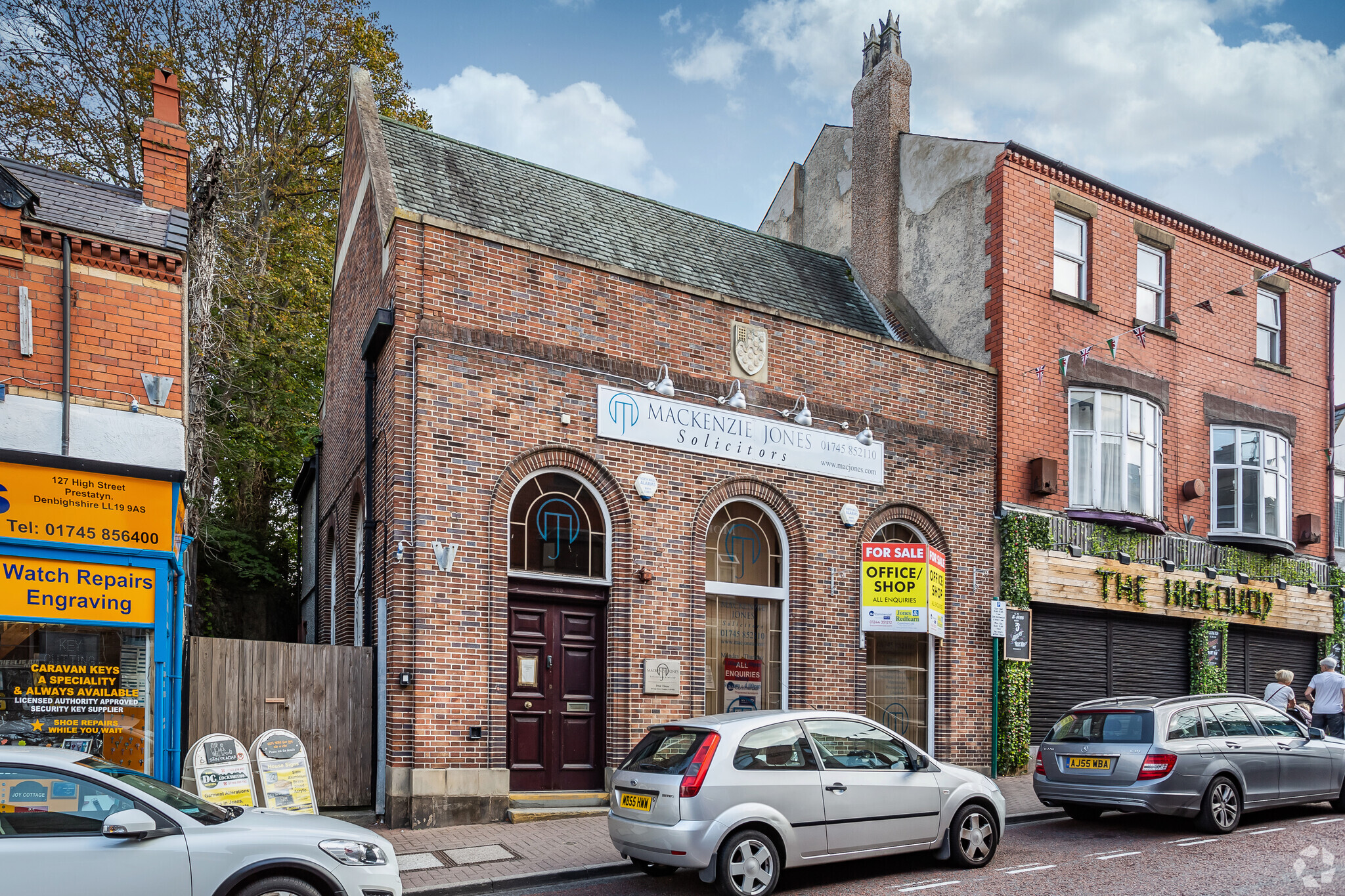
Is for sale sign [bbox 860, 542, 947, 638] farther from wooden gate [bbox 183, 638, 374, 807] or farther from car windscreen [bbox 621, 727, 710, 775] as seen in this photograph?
wooden gate [bbox 183, 638, 374, 807]

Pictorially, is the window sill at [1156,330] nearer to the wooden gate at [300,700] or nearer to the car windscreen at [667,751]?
the car windscreen at [667,751]

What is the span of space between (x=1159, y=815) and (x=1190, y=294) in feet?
36.1

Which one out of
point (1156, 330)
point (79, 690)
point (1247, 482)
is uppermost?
point (1156, 330)

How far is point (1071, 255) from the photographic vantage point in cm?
1755

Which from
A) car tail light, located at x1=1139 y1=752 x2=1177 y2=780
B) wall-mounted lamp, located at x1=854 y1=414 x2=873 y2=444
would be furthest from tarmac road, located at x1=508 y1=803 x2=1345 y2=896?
wall-mounted lamp, located at x1=854 y1=414 x2=873 y2=444

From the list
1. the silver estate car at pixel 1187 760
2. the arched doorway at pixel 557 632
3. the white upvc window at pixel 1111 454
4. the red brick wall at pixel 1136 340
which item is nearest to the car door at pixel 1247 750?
the silver estate car at pixel 1187 760

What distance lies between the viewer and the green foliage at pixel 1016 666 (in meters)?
15.3

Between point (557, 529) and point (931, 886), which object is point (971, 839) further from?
point (557, 529)

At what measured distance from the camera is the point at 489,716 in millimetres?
10930

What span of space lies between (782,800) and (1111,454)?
37.4ft

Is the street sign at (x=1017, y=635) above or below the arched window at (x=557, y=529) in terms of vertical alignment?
below

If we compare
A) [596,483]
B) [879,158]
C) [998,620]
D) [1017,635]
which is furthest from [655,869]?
[879,158]

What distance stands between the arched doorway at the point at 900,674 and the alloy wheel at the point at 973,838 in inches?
198

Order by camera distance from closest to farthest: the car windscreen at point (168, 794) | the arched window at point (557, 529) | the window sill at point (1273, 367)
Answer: the car windscreen at point (168, 794), the arched window at point (557, 529), the window sill at point (1273, 367)
